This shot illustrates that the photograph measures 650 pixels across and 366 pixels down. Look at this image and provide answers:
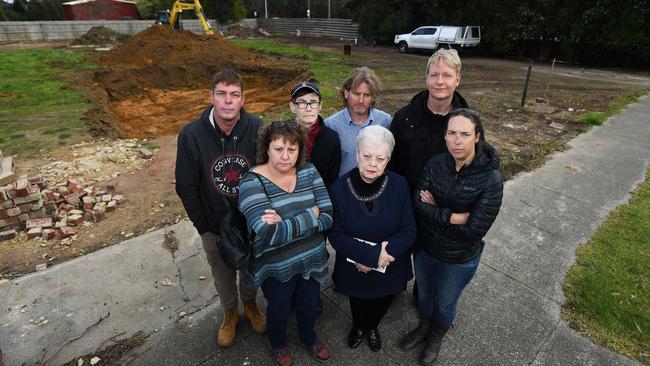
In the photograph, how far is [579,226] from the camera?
4.37 m

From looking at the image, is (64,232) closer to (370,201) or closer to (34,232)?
(34,232)

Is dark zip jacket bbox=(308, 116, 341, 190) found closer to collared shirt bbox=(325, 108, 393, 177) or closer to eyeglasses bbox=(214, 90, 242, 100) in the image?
collared shirt bbox=(325, 108, 393, 177)

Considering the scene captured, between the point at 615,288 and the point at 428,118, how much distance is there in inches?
97.8

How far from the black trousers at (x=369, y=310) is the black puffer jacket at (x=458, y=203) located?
500 millimetres

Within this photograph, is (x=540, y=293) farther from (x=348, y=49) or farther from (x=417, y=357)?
(x=348, y=49)

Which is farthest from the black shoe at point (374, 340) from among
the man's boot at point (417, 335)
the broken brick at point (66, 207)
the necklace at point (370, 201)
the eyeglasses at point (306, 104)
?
the broken brick at point (66, 207)

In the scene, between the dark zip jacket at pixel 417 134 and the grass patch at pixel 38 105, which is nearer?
the dark zip jacket at pixel 417 134

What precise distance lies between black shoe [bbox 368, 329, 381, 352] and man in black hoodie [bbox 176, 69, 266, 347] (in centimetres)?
105

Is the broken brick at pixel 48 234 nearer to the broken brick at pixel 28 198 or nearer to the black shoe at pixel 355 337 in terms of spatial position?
the broken brick at pixel 28 198

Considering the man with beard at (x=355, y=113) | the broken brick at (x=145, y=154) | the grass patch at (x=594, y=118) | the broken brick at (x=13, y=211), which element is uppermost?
the man with beard at (x=355, y=113)

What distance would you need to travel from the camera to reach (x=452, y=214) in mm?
2197

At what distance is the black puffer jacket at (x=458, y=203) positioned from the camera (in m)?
2.10

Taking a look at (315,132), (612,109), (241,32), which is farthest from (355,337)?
(241,32)

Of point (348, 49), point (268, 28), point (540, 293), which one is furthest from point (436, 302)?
point (268, 28)
